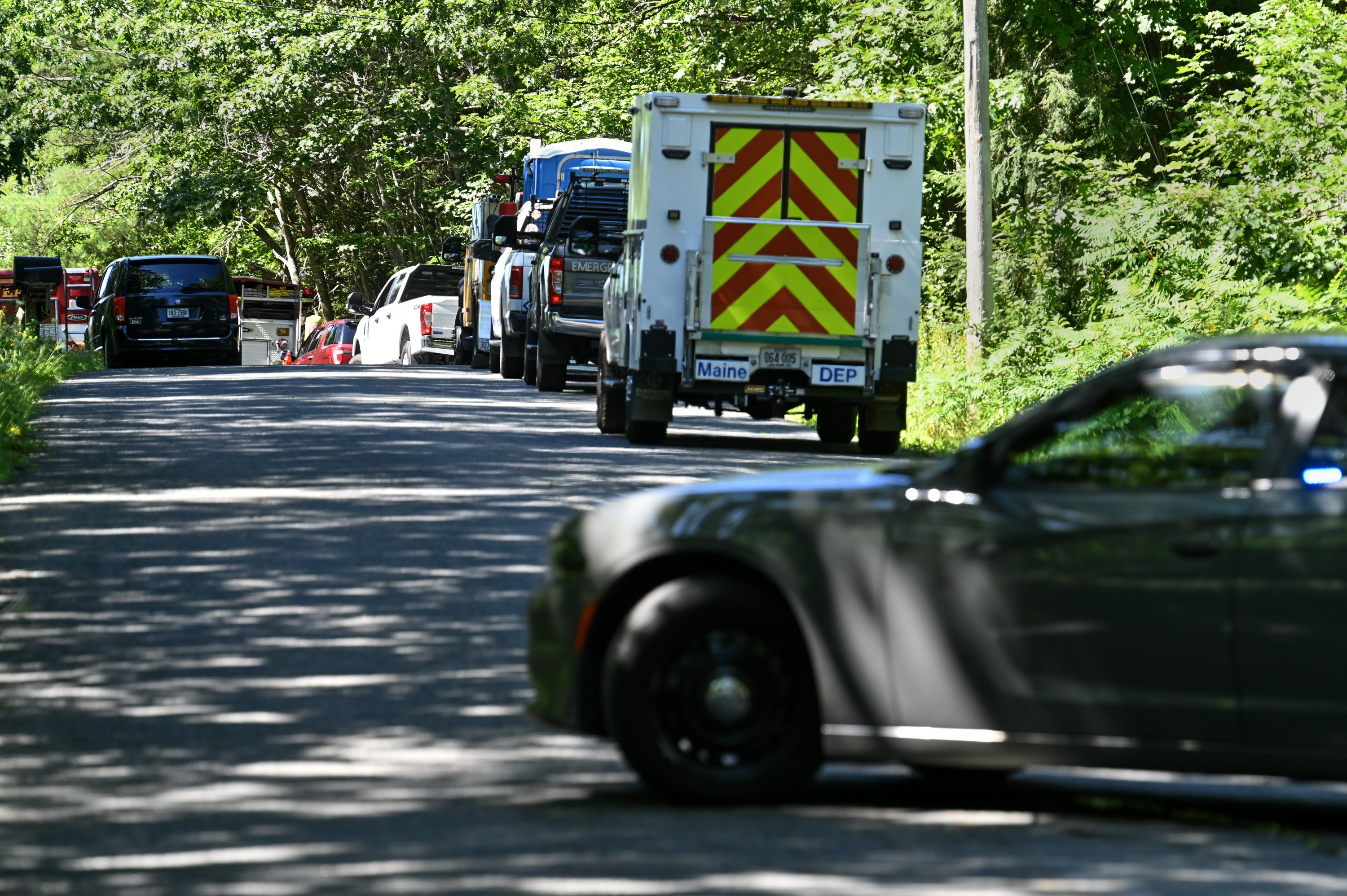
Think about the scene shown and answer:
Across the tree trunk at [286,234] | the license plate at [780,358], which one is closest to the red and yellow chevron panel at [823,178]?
the license plate at [780,358]

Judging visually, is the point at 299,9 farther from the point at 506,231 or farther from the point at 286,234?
the point at 506,231

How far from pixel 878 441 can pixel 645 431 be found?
77.7 inches

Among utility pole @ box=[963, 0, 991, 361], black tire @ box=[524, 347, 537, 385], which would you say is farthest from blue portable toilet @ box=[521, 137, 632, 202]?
utility pole @ box=[963, 0, 991, 361]

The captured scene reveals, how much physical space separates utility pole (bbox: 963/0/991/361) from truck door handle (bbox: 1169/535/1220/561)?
54.3 feet

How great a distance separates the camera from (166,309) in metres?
35.0

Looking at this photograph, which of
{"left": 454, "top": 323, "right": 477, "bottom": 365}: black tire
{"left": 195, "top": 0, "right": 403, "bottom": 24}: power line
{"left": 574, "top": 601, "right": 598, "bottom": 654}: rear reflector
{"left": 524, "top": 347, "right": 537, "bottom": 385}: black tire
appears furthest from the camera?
{"left": 195, "top": 0, "right": 403, "bottom": 24}: power line

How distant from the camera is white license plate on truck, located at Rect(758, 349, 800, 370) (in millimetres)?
17500

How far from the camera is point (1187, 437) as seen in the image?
20.9ft

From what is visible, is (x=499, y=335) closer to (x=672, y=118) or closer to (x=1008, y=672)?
(x=672, y=118)

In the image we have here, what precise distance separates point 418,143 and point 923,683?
135 feet

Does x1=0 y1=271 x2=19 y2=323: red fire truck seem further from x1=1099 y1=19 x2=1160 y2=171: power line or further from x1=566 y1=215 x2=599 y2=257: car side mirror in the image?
A: x1=566 y1=215 x2=599 y2=257: car side mirror

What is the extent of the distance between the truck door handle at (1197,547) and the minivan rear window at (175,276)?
30.7 metres

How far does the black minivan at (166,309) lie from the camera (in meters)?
34.8

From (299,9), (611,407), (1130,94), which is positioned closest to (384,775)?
(611,407)
